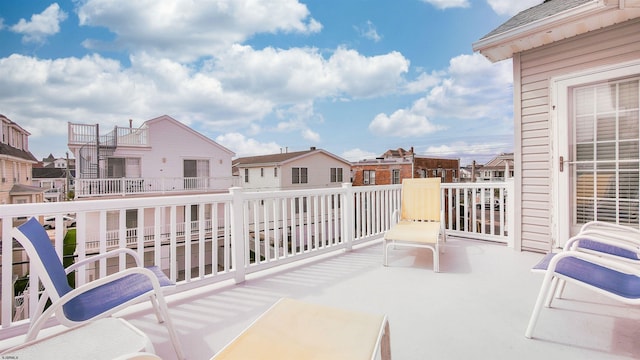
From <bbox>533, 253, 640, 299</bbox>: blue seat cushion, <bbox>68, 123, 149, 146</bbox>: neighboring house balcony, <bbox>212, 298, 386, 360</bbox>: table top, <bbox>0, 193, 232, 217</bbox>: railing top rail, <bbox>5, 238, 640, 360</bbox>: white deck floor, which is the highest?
<bbox>68, 123, 149, 146</bbox>: neighboring house balcony

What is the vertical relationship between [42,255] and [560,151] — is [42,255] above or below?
below

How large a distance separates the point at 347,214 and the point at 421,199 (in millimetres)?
1058

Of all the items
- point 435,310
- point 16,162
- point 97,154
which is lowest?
point 435,310

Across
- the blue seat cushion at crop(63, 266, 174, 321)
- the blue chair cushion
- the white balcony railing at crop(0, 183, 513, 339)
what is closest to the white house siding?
the white balcony railing at crop(0, 183, 513, 339)

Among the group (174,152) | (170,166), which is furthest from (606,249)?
(174,152)

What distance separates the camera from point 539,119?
3932mm

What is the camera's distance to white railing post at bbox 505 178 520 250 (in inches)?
166

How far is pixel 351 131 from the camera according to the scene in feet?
66.0

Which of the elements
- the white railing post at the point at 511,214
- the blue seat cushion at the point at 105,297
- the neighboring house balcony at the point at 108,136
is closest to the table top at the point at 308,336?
the blue seat cushion at the point at 105,297

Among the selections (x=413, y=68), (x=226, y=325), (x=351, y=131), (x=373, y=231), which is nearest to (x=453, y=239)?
(x=373, y=231)

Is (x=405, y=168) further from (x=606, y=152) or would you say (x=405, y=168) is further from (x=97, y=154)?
(x=97, y=154)

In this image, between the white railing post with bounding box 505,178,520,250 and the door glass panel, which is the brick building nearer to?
the white railing post with bounding box 505,178,520,250

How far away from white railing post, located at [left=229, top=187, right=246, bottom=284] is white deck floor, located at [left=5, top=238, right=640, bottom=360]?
0.50 feet

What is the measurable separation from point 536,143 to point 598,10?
1.51 m
